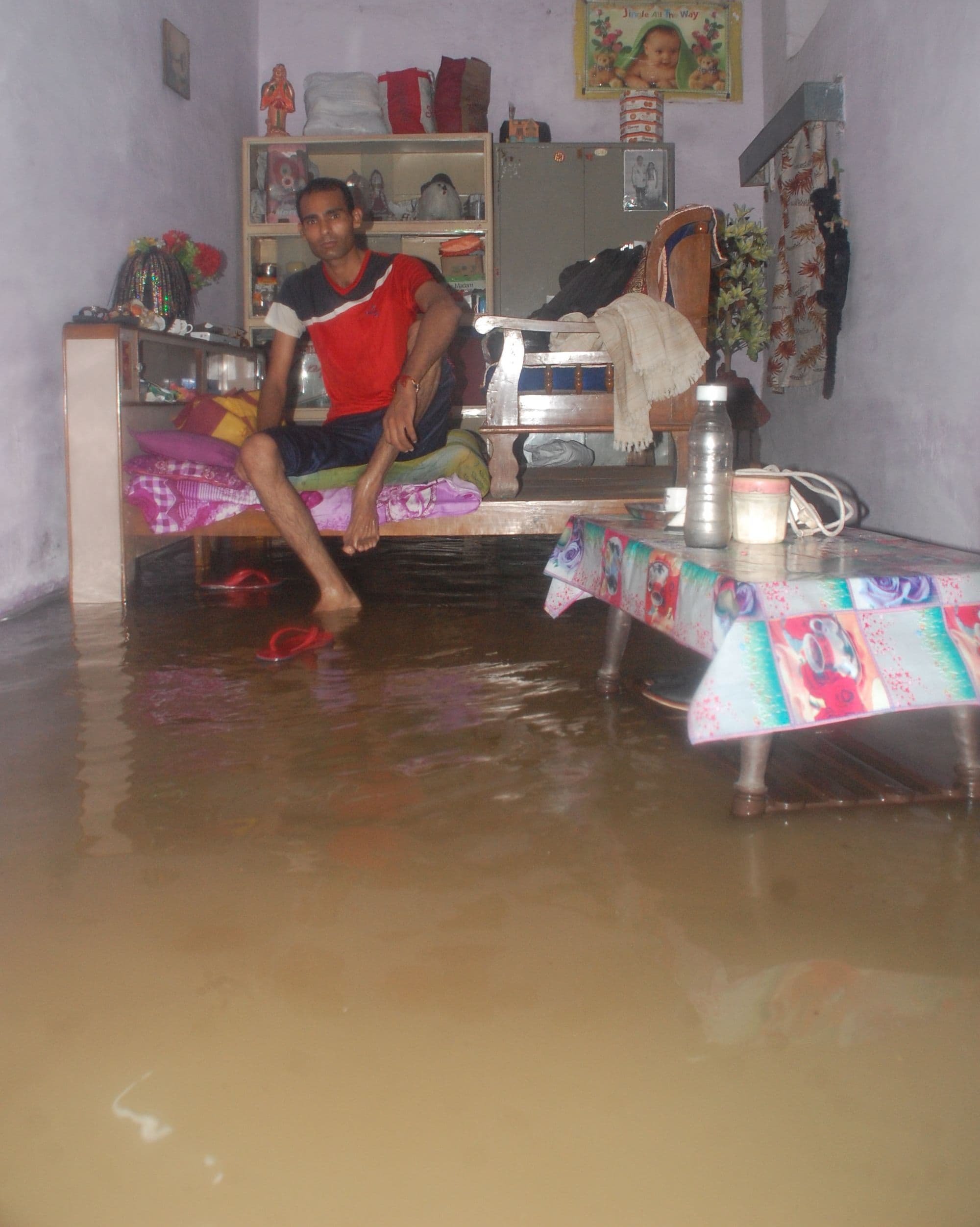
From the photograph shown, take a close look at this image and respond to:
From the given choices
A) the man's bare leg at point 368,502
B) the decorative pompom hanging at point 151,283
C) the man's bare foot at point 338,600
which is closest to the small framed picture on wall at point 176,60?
the decorative pompom hanging at point 151,283

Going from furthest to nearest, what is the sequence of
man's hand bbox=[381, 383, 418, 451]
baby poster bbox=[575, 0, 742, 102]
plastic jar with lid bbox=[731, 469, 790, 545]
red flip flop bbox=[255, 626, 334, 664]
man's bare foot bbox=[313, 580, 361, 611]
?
baby poster bbox=[575, 0, 742, 102]
man's bare foot bbox=[313, 580, 361, 611]
man's hand bbox=[381, 383, 418, 451]
red flip flop bbox=[255, 626, 334, 664]
plastic jar with lid bbox=[731, 469, 790, 545]

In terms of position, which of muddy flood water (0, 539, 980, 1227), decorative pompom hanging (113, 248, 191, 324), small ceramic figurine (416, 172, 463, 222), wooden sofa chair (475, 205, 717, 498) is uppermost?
small ceramic figurine (416, 172, 463, 222)

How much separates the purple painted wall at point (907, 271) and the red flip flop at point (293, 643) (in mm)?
2042

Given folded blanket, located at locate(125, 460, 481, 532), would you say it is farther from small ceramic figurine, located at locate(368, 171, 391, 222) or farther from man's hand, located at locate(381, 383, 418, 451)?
small ceramic figurine, located at locate(368, 171, 391, 222)

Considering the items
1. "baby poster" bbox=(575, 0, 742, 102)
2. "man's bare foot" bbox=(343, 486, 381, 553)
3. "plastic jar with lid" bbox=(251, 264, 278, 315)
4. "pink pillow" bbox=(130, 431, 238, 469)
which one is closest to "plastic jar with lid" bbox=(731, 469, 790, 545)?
"man's bare foot" bbox=(343, 486, 381, 553)

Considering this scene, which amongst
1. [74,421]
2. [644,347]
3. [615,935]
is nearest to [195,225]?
[74,421]

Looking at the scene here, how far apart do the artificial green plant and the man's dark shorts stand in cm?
220

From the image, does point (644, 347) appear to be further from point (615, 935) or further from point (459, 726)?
point (615, 935)

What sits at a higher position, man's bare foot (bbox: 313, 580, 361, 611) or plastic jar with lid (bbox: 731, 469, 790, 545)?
plastic jar with lid (bbox: 731, 469, 790, 545)

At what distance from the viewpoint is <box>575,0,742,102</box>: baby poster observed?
20.0 ft

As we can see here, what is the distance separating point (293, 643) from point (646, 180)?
4278 mm

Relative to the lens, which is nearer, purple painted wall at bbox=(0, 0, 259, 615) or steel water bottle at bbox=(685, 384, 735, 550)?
steel water bottle at bbox=(685, 384, 735, 550)

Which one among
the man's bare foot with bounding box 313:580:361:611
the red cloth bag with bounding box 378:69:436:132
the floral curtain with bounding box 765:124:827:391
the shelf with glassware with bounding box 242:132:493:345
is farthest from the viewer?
the red cloth bag with bounding box 378:69:436:132

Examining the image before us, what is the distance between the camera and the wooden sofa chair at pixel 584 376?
11.3 feet
